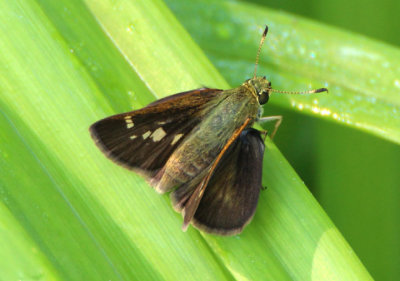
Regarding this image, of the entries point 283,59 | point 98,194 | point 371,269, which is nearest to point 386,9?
point 283,59

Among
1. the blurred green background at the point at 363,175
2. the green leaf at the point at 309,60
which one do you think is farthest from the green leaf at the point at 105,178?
the blurred green background at the point at 363,175

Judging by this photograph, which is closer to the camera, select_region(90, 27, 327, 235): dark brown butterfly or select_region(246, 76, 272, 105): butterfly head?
select_region(90, 27, 327, 235): dark brown butterfly

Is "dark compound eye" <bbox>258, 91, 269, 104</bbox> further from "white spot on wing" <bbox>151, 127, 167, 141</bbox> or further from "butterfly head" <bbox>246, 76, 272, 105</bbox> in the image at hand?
"white spot on wing" <bbox>151, 127, 167, 141</bbox>

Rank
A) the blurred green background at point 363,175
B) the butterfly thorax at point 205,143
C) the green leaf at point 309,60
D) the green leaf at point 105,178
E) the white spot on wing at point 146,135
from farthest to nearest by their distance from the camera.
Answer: the blurred green background at point 363,175 < the green leaf at point 309,60 < the white spot on wing at point 146,135 < the butterfly thorax at point 205,143 < the green leaf at point 105,178

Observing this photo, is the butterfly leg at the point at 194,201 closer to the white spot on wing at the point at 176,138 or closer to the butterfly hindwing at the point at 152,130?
the butterfly hindwing at the point at 152,130

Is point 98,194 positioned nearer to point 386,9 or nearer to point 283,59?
point 283,59

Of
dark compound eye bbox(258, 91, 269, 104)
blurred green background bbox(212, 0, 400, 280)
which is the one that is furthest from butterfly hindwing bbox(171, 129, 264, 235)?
blurred green background bbox(212, 0, 400, 280)
